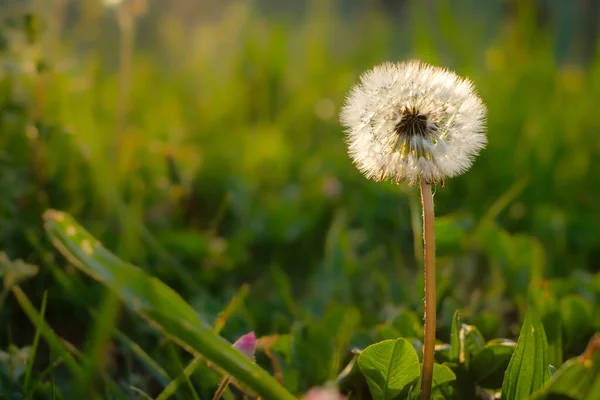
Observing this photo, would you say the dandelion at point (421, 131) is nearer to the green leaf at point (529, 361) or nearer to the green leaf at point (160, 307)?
the green leaf at point (529, 361)

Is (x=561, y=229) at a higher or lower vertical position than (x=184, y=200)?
higher

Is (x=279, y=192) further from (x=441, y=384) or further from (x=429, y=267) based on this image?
(x=429, y=267)

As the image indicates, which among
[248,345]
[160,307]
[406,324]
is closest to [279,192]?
[406,324]

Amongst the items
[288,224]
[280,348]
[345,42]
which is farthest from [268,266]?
[345,42]

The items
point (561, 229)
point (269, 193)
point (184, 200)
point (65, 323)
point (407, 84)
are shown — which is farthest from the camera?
point (269, 193)

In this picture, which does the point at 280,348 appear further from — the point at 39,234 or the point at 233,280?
the point at 39,234

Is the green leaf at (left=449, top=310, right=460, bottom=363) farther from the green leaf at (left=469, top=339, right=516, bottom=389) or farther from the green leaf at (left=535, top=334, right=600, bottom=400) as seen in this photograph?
the green leaf at (left=535, top=334, right=600, bottom=400)

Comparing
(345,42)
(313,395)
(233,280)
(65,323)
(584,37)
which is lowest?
(65,323)
